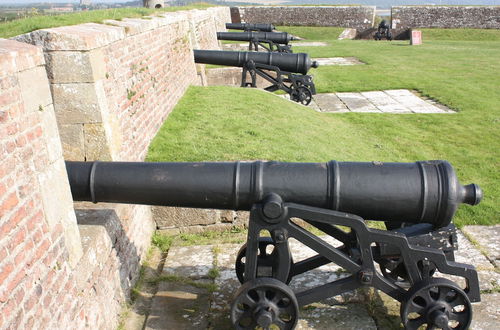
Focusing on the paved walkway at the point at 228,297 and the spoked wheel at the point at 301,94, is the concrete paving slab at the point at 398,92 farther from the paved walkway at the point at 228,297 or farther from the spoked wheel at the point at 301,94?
the paved walkway at the point at 228,297

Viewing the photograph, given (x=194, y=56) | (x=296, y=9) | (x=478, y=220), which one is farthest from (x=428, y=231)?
(x=296, y=9)

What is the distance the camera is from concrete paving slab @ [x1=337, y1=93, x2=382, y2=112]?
10.5m

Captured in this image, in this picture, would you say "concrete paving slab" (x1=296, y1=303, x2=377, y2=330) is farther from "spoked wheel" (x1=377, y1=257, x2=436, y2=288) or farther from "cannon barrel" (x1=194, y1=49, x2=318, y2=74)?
"cannon barrel" (x1=194, y1=49, x2=318, y2=74)

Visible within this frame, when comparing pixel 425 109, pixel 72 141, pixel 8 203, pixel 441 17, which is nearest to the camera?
pixel 8 203

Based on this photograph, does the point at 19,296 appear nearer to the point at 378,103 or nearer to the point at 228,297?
the point at 228,297

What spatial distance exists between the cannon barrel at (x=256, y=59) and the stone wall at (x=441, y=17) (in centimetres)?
2261

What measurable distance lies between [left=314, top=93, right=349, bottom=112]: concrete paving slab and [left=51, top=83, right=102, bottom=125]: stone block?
7331 mm

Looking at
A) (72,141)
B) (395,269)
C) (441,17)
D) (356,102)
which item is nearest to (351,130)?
(356,102)

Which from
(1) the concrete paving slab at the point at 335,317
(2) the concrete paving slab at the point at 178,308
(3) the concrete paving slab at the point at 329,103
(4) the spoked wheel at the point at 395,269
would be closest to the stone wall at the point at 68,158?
(2) the concrete paving slab at the point at 178,308

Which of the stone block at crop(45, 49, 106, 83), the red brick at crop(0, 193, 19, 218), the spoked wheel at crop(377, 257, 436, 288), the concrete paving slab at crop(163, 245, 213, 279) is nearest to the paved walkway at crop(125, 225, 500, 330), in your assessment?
the concrete paving slab at crop(163, 245, 213, 279)

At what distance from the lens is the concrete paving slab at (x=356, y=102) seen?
34.5 ft

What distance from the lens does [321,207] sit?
3031 millimetres

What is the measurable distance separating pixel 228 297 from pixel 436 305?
1540mm

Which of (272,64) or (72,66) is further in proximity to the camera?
(272,64)
